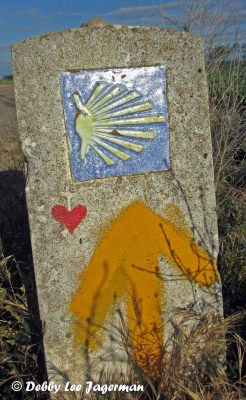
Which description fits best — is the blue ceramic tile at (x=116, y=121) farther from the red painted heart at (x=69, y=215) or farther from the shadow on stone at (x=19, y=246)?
the shadow on stone at (x=19, y=246)

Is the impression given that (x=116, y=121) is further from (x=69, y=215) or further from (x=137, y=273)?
(x=137, y=273)

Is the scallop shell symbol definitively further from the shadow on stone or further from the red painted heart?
the shadow on stone

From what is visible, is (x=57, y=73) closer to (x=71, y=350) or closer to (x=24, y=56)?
(x=24, y=56)

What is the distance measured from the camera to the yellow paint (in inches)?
84.7

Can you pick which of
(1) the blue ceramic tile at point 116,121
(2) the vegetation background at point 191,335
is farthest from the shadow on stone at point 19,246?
(1) the blue ceramic tile at point 116,121

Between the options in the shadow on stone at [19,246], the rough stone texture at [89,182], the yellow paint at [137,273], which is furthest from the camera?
the shadow on stone at [19,246]

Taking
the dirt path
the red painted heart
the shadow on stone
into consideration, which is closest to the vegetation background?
the shadow on stone

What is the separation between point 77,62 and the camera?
1992 millimetres

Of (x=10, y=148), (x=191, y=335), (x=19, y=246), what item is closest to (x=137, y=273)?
(x=191, y=335)

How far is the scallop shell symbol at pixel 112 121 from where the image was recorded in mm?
2039

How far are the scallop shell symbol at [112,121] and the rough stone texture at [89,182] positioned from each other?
86 millimetres

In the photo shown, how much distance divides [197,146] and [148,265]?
621mm

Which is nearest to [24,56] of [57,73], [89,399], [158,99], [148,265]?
[57,73]

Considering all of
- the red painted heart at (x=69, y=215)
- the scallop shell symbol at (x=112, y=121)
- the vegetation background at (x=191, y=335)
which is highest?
the scallop shell symbol at (x=112, y=121)
